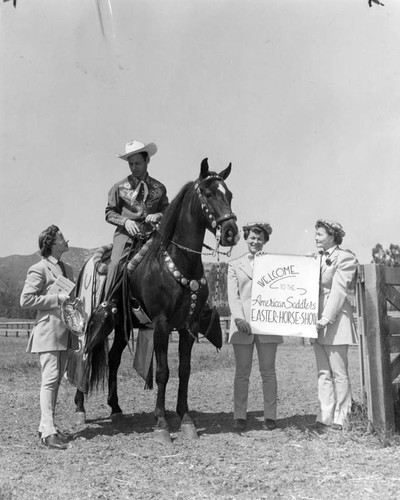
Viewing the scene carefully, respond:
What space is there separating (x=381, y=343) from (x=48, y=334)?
10.8ft

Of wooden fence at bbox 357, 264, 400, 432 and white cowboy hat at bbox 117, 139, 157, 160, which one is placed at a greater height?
white cowboy hat at bbox 117, 139, 157, 160

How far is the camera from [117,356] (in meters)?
7.23

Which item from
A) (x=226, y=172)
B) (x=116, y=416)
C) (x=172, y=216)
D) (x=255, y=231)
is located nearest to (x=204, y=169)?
(x=226, y=172)

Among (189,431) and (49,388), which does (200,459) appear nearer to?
(189,431)

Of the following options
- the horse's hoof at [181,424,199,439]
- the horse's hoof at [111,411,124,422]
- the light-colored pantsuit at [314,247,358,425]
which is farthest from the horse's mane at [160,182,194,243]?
the horse's hoof at [111,411,124,422]

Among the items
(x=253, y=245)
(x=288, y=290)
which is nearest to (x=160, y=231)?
(x=253, y=245)

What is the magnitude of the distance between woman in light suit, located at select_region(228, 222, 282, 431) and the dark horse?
42 cm

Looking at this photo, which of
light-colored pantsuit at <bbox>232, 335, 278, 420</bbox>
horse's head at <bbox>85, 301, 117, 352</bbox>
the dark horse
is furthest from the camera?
horse's head at <bbox>85, 301, 117, 352</bbox>

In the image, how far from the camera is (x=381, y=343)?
5.23 m

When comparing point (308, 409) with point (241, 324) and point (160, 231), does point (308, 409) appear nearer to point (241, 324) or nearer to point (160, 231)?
point (241, 324)

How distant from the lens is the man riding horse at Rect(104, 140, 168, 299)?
21.0 feet

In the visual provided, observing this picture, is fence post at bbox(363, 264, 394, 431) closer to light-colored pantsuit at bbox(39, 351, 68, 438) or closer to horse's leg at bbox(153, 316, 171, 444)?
horse's leg at bbox(153, 316, 171, 444)

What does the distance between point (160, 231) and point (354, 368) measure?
22.4 feet

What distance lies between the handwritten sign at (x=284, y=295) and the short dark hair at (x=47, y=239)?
219 cm
